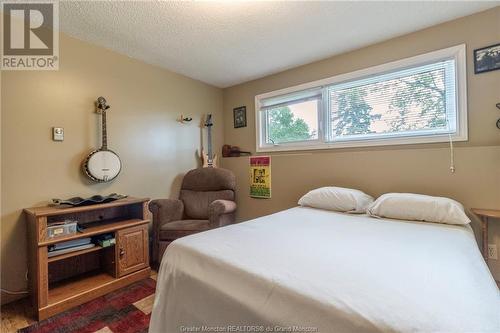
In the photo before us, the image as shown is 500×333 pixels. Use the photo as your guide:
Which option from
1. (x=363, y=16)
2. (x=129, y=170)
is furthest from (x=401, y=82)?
(x=129, y=170)

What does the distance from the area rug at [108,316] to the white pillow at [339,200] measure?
167cm

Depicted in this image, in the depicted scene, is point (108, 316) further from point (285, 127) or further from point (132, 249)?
point (285, 127)

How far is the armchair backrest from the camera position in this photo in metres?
2.96

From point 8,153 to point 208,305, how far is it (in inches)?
80.3

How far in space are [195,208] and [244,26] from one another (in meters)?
2.08

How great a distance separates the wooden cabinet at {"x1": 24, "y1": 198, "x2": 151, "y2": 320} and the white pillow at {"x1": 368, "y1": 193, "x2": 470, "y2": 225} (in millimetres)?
2166

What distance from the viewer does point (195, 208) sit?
2.92m

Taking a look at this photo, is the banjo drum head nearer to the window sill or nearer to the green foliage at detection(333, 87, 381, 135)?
the window sill

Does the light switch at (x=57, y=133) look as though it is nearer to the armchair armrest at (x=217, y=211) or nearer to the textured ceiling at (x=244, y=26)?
the textured ceiling at (x=244, y=26)

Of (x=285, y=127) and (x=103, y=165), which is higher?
(x=285, y=127)

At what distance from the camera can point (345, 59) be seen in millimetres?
2518

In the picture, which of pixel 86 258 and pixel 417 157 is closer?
pixel 417 157

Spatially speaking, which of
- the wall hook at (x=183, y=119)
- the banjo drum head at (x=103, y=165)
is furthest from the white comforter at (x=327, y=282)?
the wall hook at (x=183, y=119)

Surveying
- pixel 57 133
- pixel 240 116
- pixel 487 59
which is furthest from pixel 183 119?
pixel 487 59
